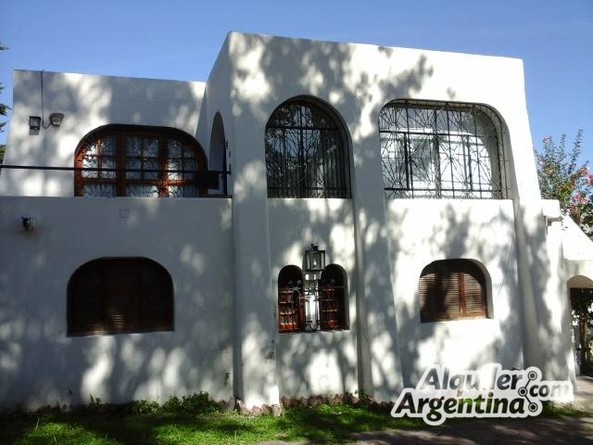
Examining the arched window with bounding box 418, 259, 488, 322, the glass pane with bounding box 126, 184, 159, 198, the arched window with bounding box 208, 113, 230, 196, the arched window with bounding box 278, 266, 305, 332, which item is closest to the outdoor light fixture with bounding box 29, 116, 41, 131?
the glass pane with bounding box 126, 184, 159, 198

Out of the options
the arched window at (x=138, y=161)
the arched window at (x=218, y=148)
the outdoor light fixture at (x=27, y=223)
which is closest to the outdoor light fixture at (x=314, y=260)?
the arched window at (x=218, y=148)

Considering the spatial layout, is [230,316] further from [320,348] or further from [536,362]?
[536,362]

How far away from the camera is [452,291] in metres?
9.39

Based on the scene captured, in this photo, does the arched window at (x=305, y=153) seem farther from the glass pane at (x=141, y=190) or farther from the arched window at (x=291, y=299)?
the glass pane at (x=141, y=190)

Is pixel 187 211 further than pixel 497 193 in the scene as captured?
No

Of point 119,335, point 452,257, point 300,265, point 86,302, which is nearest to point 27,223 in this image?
point 86,302

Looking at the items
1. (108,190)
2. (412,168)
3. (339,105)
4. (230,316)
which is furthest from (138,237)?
(412,168)

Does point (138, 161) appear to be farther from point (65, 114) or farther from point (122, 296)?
point (122, 296)

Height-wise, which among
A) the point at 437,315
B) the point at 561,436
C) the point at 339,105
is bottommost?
the point at 561,436

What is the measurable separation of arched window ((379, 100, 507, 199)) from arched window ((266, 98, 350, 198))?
35.5 inches

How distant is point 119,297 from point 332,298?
3339 millimetres

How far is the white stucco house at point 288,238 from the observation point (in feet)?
24.9

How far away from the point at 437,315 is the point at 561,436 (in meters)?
2.67

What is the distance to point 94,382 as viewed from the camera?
747cm
